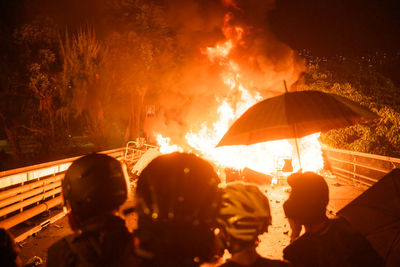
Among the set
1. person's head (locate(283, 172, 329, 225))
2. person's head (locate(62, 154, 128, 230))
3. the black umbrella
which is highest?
the black umbrella

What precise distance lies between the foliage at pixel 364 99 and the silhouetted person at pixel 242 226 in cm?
1191

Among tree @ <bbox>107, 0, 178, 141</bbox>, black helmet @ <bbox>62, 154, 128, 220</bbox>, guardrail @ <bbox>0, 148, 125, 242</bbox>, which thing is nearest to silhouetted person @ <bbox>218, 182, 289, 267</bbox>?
black helmet @ <bbox>62, 154, 128, 220</bbox>

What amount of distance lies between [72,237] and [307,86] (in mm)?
15452

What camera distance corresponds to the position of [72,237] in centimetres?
173

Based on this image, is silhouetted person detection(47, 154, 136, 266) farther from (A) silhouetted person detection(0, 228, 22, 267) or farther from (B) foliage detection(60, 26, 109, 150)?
(B) foliage detection(60, 26, 109, 150)

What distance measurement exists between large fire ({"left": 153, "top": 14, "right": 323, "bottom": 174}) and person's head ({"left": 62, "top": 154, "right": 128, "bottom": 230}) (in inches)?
331

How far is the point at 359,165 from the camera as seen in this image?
984 cm

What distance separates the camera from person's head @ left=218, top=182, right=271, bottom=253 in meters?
1.69

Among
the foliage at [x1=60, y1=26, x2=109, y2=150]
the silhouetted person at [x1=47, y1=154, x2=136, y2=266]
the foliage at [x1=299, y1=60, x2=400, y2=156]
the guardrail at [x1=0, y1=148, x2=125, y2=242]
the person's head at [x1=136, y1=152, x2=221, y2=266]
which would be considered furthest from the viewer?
the foliage at [x1=60, y1=26, x2=109, y2=150]

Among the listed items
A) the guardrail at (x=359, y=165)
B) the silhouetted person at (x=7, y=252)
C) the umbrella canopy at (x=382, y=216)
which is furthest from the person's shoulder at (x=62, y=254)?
the guardrail at (x=359, y=165)

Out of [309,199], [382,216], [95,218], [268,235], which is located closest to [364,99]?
[268,235]

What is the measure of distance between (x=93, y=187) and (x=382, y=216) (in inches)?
99.9

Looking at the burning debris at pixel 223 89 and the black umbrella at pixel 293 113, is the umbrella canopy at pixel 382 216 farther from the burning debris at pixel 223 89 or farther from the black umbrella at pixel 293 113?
the burning debris at pixel 223 89

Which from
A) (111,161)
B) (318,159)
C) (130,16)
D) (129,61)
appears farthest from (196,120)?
(111,161)
